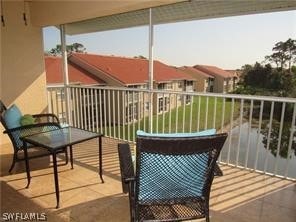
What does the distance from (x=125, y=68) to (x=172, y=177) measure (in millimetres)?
15969

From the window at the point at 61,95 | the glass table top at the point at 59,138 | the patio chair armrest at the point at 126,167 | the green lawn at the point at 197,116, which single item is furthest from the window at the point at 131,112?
the patio chair armrest at the point at 126,167

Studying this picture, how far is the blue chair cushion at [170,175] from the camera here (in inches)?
59.9

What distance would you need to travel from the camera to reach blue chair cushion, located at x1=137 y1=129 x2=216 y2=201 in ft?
4.99

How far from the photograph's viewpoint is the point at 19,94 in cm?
451

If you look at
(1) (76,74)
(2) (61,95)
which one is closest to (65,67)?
(2) (61,95)

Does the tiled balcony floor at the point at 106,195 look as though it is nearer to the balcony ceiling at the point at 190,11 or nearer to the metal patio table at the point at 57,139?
the metal patio table at the point at 57,139

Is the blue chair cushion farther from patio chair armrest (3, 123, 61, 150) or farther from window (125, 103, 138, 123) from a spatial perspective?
window (125, 103, 138, 123)

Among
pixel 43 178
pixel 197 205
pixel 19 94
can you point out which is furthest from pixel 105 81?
pixel 197 205

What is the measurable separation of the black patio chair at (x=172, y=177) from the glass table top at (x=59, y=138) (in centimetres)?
108

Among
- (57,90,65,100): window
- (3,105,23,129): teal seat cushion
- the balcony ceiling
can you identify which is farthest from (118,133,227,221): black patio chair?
(57,90,65,100): window

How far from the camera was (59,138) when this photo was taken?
2.78 metres

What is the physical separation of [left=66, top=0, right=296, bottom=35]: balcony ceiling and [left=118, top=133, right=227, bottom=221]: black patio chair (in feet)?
7.62

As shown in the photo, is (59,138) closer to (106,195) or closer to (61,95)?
(106,195)

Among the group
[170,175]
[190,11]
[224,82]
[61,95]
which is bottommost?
[170,175]
